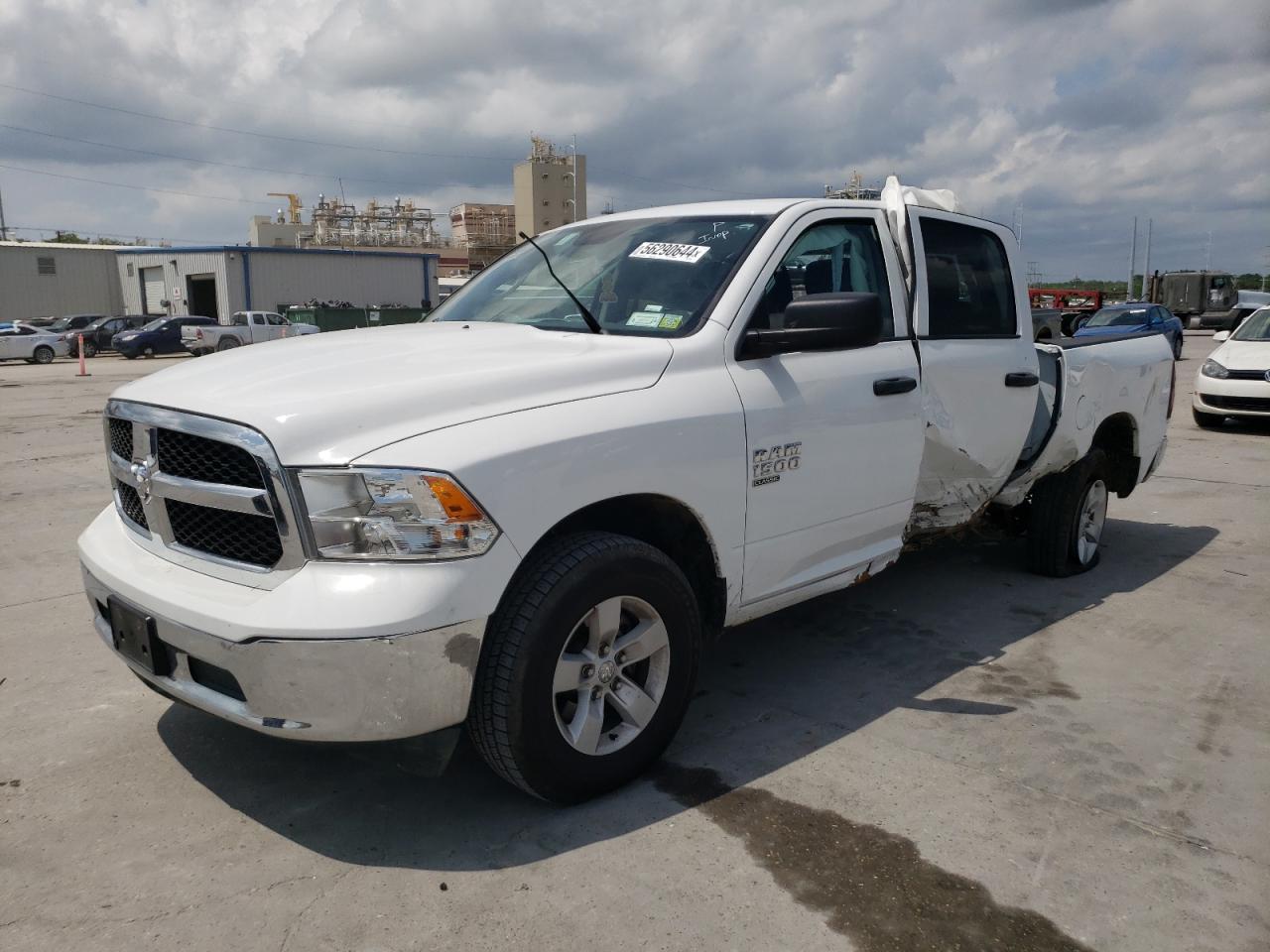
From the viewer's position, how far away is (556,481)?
2791 millimetres

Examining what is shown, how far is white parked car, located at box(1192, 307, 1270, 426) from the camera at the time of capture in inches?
455

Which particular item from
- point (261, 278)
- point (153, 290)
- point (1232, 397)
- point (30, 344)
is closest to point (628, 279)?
point (1232, 397)

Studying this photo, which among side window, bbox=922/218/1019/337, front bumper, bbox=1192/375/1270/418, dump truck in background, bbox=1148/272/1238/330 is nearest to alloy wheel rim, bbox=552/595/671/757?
side window, bbox=922/218/1019/337

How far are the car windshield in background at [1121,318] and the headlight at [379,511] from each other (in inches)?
830

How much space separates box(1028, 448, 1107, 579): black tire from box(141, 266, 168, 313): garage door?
2010 inches

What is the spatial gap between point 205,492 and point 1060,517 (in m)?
4.47

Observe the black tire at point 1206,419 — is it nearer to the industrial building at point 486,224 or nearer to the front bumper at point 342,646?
the front bumper at point 342,646

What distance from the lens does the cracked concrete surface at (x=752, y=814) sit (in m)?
2.55

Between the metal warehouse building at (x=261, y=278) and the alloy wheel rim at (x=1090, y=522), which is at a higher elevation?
the metal warehouse building at (x=261, y=278)

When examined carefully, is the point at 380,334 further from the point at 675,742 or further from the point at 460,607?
the point at 675,742

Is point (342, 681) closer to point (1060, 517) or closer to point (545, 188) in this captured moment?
point (1060, 517)

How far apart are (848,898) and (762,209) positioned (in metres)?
2.52

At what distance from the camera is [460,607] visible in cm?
259

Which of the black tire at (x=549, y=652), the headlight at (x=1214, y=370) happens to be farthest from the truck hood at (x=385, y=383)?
the headlight at (x=1214, y=370)
